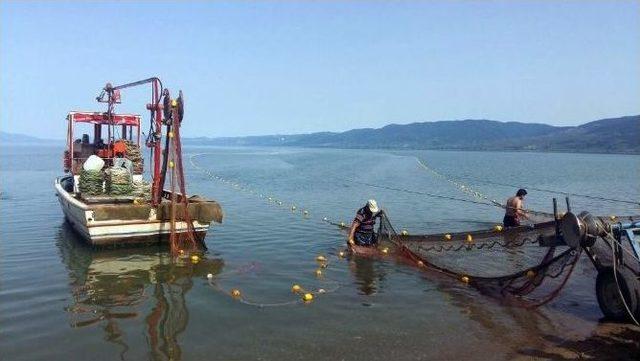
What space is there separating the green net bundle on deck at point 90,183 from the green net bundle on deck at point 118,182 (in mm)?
317

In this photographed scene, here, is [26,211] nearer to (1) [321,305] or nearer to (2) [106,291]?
(2) [106,291]

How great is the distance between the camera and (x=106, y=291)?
36.3 feet

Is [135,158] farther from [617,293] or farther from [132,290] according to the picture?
[617,293]

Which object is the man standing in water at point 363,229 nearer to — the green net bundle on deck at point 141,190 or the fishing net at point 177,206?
the fishing net at point 177,206

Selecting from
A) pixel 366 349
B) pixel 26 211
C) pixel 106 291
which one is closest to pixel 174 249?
pixel 106 291

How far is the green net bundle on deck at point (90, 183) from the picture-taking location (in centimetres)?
1625

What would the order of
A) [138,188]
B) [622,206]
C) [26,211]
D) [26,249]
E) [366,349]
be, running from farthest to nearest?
1. [622,206]
2. [26,211]
3. [138,188]
4. [26,249]
5. [366,349]

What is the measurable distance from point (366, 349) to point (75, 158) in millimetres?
17510

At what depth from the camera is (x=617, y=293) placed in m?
8.95

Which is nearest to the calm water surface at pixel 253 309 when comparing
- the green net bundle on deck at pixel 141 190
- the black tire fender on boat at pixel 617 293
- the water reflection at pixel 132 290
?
the water reflection at pixel 132 290

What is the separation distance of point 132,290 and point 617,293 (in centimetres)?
1026

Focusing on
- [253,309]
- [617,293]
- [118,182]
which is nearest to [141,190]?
[118,182]

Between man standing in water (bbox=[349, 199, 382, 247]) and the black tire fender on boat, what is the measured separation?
6391 millimetres

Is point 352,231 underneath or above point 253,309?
above
